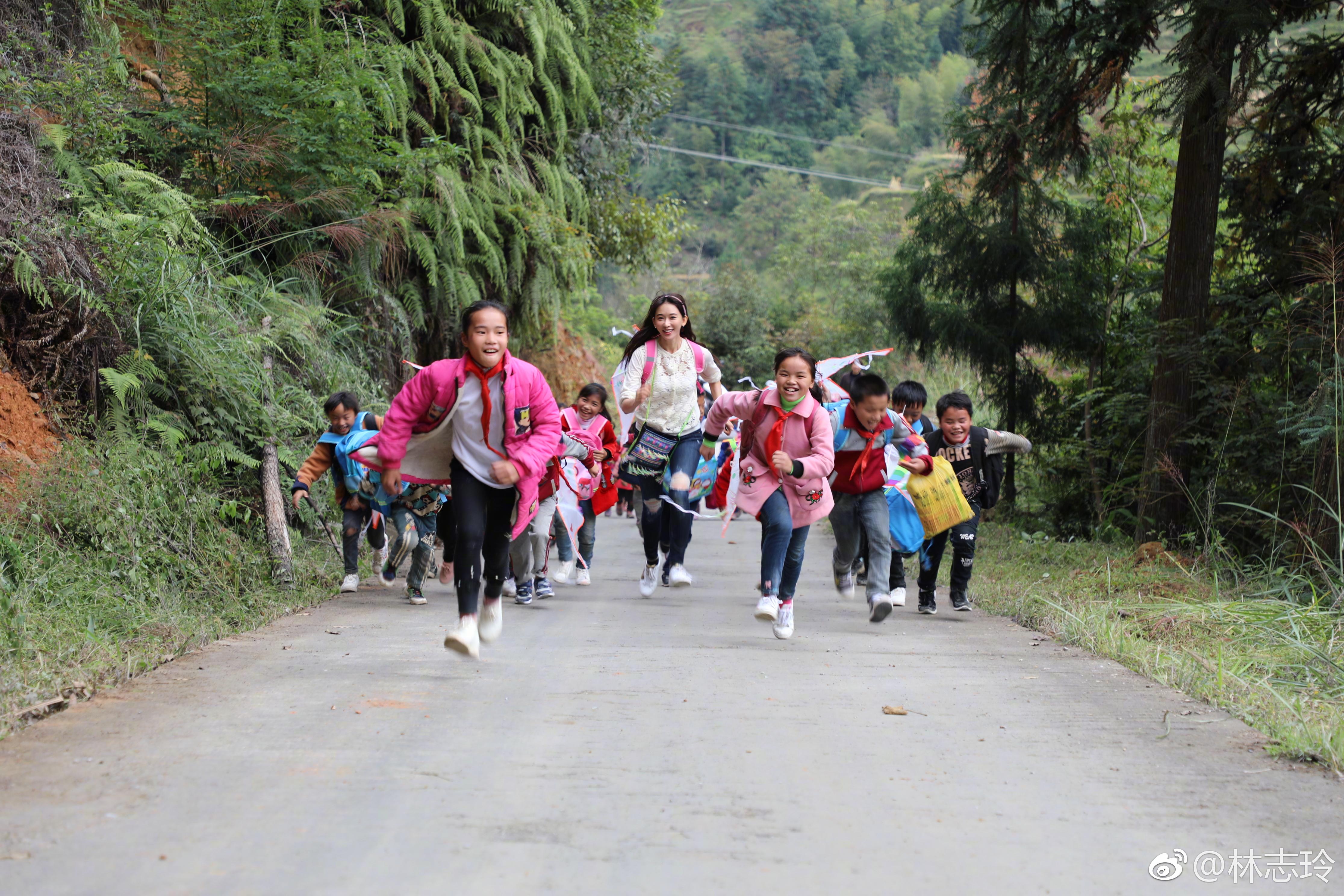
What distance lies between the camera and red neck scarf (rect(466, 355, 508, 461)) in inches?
228

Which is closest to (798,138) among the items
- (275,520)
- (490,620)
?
(275,520)

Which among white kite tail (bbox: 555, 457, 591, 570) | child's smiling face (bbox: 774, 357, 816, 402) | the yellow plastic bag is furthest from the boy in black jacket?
white kite tail (bbox: 555, 457, 591, 570)

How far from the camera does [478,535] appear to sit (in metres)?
5.82

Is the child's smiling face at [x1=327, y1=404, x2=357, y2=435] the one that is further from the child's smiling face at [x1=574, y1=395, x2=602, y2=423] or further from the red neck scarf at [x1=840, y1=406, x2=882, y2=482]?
the red neck scarf at [x1=840, y1=406, x2=882, y2=482]

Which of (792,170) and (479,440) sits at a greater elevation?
(792,170)

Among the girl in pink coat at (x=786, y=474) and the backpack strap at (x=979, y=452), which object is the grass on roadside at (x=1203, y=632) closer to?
the backpack strap at (x=979, y=452)

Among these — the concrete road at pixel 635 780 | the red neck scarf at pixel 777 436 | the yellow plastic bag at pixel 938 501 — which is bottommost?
the concrete road at pixel 635 780

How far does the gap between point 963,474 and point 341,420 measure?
4791mm

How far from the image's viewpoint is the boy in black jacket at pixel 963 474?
27.9 feet

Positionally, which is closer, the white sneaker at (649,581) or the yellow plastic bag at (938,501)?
the yellow plastic bag at (938,501)

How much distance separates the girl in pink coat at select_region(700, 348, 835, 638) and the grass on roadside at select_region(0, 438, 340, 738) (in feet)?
10.7

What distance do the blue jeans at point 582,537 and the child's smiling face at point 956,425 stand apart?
3205mm

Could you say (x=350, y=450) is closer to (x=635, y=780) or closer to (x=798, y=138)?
(x=635, y=780)

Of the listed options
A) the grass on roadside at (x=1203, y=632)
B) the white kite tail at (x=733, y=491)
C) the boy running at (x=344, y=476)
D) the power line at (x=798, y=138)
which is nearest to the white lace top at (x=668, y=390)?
the white kite tail at (x=733, y=491)
